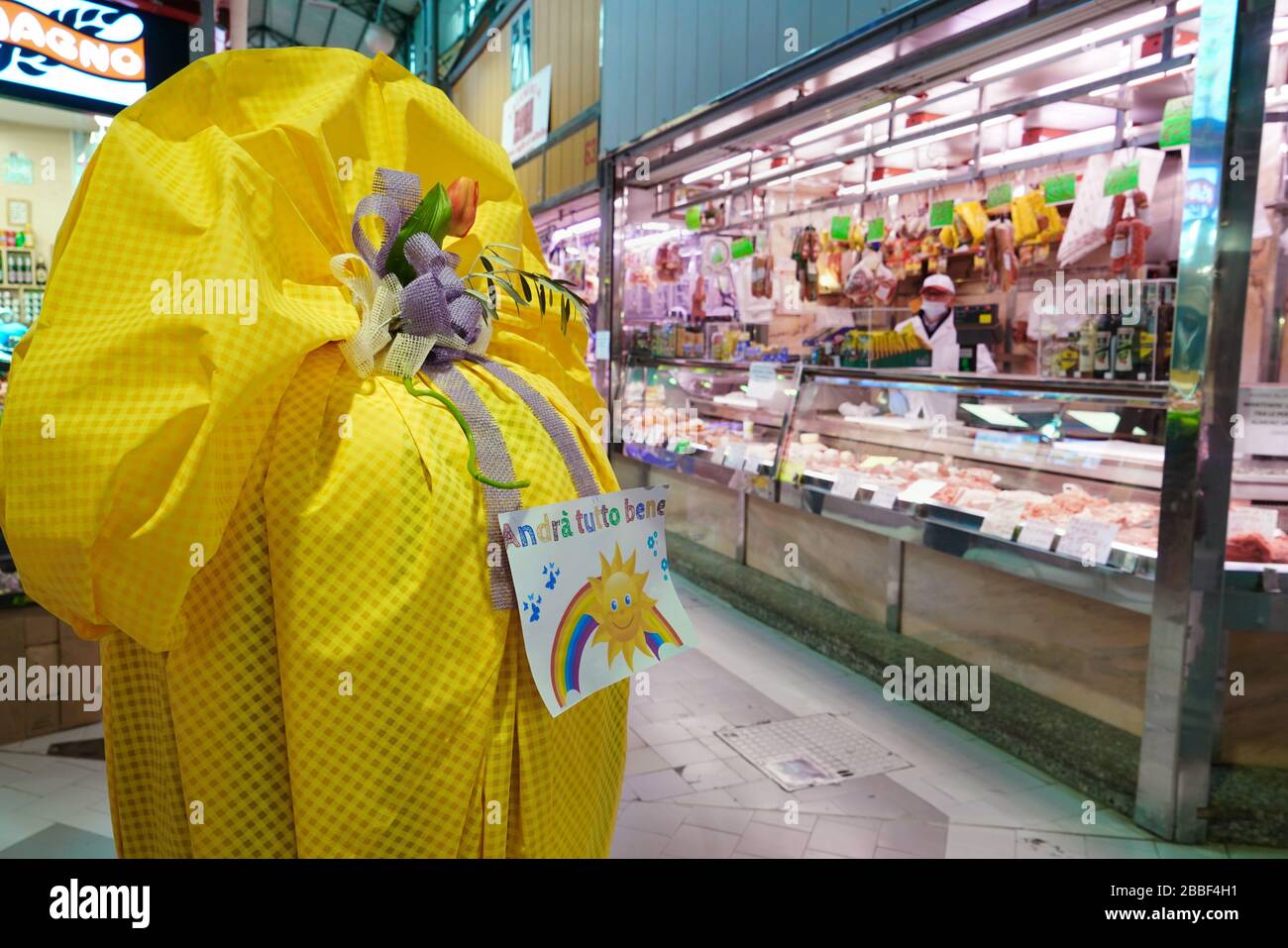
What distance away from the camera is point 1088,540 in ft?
10.2

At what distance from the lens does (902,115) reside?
5094mm

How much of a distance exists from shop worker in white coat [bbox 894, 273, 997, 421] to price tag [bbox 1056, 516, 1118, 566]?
5.72 ft

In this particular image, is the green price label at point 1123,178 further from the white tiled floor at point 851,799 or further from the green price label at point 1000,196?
the white tiled floor at point 851,799

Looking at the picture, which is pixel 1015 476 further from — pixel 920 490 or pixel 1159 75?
pixel 1159 75

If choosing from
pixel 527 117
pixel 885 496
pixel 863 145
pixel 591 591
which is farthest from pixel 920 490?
pixel 527 117

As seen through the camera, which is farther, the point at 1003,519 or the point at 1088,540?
the point at 1003,519

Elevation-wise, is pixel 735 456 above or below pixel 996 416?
below

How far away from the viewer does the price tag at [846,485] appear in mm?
4266

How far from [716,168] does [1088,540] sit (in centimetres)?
420

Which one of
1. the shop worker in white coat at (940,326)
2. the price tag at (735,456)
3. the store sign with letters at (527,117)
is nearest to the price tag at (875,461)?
the shop worker in white coat at (940,326)

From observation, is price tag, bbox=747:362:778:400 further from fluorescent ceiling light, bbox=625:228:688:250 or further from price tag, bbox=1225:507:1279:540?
price tag, bbox=1225:507:1279:540

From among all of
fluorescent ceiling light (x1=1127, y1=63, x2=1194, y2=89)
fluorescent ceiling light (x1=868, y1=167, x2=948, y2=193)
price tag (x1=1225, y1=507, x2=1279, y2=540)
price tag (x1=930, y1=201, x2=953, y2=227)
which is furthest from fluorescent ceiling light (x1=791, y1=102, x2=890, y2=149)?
price tag (x1=1225, y1=507, x2=1279, y2=540)

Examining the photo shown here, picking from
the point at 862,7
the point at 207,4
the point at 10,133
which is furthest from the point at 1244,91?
the point at 10,133

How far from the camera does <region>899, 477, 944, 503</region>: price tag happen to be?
389cm
